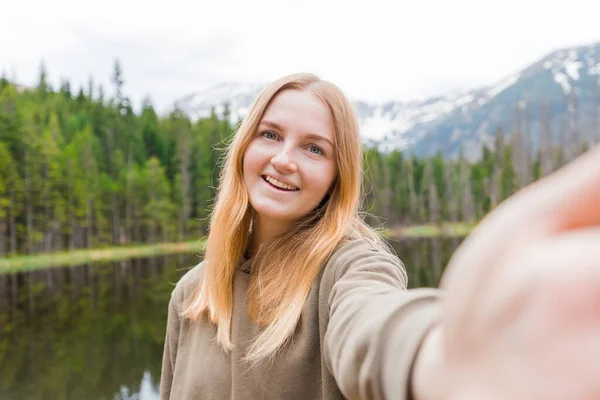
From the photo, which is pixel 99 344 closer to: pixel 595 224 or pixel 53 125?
pixel 595 224

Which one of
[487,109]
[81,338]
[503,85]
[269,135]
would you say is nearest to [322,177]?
[269,135]

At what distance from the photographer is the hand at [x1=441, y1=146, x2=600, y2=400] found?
28cm

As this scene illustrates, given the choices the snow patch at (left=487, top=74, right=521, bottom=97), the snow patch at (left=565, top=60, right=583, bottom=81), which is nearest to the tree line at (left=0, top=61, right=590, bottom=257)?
the snow patch at (left=565, top=60, right=583, bottom=81)

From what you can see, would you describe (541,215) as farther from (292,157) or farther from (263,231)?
(263,231)

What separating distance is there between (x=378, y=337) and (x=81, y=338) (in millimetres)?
10089

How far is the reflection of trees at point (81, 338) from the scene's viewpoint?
24.6 feet

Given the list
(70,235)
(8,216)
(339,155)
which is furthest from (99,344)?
(70,235)

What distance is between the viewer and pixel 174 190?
3803 cm

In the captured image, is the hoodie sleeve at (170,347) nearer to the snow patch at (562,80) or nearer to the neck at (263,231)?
the neck at (263,231)

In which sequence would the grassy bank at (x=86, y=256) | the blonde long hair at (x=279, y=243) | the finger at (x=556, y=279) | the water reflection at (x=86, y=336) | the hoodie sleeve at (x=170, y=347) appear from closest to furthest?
1. the finger at (x=556, y=279)
2. the blonde long hair at (x=279, y=243)
3. the hoodie sleeve at (x=170, y=347)
4. the water reflection at (x=86, y=336)
5. the grassy bank at (x=86, y=256)

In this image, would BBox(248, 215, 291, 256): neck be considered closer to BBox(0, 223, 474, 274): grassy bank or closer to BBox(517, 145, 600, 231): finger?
BBox(517, 145, 600, 231): finger

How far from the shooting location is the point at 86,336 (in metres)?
9.79

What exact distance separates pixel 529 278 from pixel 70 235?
3384 centimetres

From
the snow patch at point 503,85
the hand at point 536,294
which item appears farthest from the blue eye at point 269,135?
the snow patch at point 503,85
